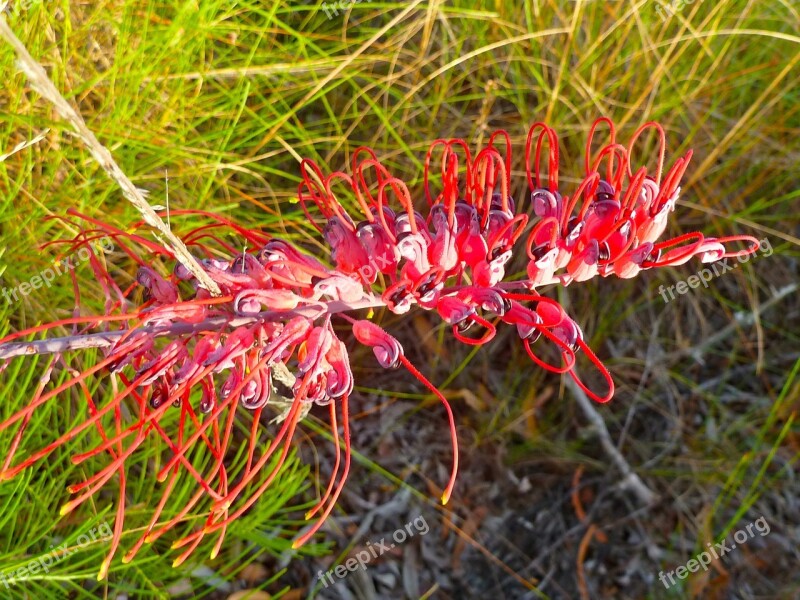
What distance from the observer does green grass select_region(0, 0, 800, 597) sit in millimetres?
1760

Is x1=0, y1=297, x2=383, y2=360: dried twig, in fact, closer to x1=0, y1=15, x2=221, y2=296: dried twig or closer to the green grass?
x1=0, y1=15, x2=221, y2=296: dried twig

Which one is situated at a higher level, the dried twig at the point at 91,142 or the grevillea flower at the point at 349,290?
the dried twig at the point at 91,142

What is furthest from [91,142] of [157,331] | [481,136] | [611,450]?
[611,450]

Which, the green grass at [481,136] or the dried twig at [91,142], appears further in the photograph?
the green grass at [481,136]

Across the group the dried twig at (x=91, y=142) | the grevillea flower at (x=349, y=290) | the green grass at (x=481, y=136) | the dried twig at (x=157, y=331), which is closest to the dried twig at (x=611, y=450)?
the green grass at (x=481, y=136)

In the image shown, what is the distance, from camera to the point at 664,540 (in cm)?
241

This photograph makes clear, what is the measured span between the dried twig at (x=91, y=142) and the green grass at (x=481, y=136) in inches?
37.4

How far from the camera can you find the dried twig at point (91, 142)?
0.53 m

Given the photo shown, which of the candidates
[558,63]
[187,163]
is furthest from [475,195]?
[558,63]

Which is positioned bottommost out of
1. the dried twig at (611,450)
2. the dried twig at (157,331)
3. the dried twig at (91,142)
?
the dried twig at (611,450)

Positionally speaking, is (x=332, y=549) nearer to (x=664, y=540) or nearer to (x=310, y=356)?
(x=664, y=540)

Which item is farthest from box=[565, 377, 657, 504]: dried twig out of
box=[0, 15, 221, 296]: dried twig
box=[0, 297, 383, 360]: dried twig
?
box=[0, 15, 221, 296]: dried twig

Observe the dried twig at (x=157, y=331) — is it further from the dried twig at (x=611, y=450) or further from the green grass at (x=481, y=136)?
the dried twig at (x=611, y=450)

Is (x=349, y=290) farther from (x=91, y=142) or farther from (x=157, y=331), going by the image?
(x=91, y=142)
